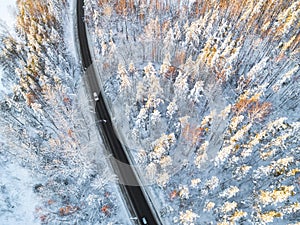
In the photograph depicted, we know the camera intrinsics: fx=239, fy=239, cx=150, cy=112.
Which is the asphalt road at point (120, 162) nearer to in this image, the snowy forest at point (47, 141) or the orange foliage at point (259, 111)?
the snowy forest at point (47, 141)

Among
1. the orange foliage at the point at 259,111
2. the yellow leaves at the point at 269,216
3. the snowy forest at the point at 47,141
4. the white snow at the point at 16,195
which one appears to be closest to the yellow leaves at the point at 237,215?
the yellow leaves at the point at 269,216

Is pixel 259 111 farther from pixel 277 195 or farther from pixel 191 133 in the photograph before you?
pixel 277 195

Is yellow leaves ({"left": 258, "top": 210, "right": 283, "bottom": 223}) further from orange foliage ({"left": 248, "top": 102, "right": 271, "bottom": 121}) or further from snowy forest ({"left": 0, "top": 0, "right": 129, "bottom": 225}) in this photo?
snowy forest ({"left": 0, "top": 0, "right": 129, "bottom": 225})

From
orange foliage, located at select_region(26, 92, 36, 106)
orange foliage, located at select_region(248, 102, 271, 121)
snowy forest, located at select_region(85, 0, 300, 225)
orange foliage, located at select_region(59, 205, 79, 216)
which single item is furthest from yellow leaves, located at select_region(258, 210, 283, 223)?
orange foliage, located at select_region(26, 92, 36, 106)

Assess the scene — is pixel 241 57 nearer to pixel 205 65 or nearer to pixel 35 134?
pixel 205 65

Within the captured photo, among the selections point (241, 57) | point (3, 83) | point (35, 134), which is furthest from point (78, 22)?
point (241, 57)
